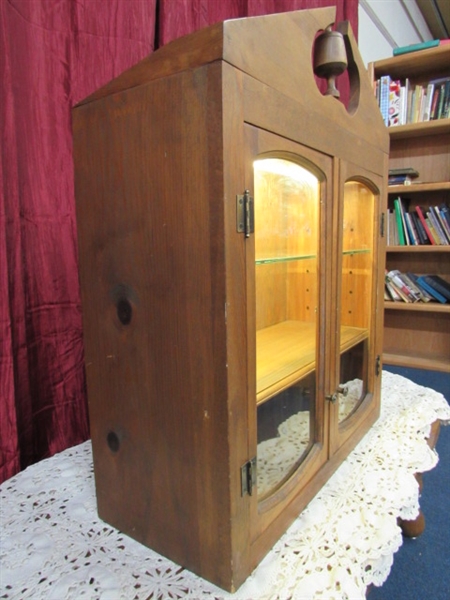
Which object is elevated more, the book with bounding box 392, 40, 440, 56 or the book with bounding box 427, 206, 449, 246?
the book with bounding box 392, 40, 440, 56

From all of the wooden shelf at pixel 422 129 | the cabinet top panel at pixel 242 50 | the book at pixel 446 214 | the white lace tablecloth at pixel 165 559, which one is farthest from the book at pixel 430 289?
the cabinet top panel at pixel 242 50

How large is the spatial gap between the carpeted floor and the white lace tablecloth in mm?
442

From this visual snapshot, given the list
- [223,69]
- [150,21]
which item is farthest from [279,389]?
[150,21]

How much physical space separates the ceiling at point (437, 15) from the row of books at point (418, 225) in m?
1.63

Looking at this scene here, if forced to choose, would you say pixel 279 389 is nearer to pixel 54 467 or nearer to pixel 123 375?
pixel 123 375

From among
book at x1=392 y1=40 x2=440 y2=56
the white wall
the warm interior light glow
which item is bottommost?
the warm interior light glow

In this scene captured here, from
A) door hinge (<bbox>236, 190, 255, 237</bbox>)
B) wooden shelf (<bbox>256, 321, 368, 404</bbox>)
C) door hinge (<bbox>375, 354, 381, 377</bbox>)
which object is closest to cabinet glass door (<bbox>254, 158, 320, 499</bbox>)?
wooden shelf (<bbox>256, 321, 368, 404</bbox>)

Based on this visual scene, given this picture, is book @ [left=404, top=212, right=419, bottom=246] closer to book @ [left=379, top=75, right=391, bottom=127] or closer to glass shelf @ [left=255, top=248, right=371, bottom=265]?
book @ [left=379, top=75, right=391, bottom=127]

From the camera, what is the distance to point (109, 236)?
1.89ft

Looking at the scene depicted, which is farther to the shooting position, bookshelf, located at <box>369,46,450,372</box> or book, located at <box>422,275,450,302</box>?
book, located at <box>422,275,450,302</box>

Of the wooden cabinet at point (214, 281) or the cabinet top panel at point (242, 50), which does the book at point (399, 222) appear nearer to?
the wooden cabinet at point (214, 281)

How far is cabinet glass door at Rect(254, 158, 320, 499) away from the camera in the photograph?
24.8 inches

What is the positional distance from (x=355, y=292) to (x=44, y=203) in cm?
73

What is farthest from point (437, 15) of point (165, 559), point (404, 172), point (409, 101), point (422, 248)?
point (165, 559)
